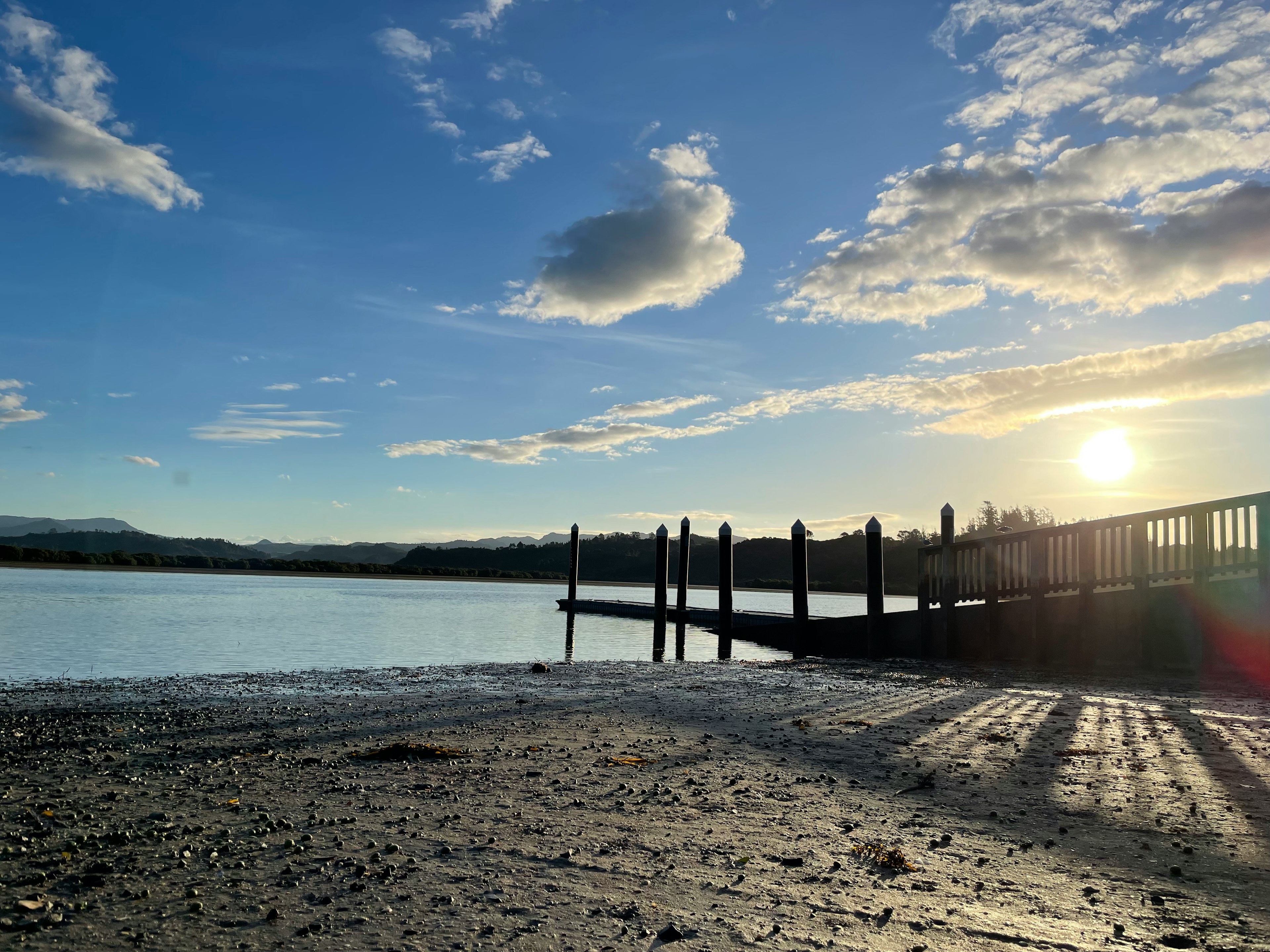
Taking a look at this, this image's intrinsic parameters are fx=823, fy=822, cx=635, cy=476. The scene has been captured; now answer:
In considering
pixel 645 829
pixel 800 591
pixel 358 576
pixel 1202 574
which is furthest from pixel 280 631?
pixel 358 576

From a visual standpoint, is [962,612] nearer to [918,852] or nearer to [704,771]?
[704,771]

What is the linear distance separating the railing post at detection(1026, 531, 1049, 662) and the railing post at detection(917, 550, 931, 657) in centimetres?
252

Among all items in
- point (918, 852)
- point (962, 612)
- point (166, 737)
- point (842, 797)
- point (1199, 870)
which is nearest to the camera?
point (1199, 870)

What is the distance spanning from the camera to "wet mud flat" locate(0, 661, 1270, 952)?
11.8 ft

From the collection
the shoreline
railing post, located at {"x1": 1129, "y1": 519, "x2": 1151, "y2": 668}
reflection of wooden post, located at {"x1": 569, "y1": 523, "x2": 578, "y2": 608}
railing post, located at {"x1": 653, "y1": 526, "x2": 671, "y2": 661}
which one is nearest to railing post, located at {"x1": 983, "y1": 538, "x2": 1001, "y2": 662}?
railing post, located at {"x1": 1129, "y1": 519, "x2": 1151, "y2": 668}

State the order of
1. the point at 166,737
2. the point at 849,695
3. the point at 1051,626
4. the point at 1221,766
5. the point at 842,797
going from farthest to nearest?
the point at 1051,626
the point at 849,695
the point at 166,737
the point at 1221,766
the point at 842,797

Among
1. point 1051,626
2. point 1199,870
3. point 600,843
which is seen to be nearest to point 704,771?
point 600,843

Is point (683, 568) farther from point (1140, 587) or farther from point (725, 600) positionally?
point (1140, 587)

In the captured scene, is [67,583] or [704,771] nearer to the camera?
[704,771]

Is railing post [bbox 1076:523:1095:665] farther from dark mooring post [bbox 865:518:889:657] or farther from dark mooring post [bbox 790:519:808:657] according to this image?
dark mooring post [bbox 790:519:808:657]

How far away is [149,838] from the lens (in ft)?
15.7

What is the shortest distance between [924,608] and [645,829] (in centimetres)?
1508

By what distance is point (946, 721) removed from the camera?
8727 millimetres

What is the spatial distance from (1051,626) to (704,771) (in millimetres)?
11715
